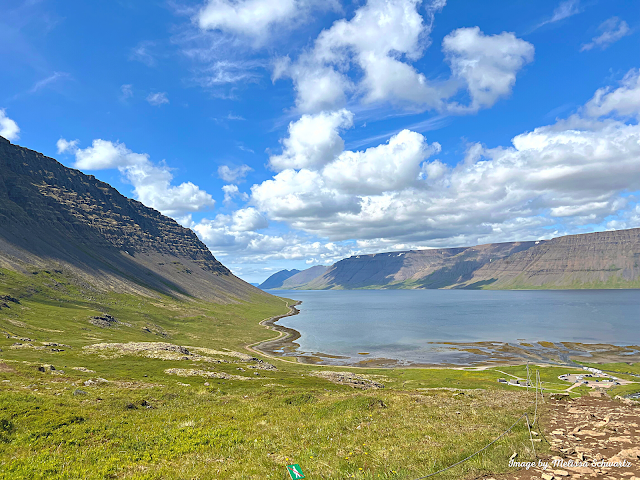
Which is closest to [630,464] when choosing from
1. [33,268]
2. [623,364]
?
[623,364]

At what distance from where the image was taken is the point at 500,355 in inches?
4779

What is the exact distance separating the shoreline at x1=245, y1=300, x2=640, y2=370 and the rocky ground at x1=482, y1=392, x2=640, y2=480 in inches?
3292

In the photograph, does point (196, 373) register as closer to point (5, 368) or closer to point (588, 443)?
point (5, 368)

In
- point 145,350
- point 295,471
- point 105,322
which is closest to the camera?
point 295,471

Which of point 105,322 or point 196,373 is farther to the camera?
point 105,322

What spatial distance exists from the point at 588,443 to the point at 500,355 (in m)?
116

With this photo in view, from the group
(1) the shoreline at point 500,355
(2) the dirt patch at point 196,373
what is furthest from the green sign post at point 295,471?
(1) the shoreline at point 500,355

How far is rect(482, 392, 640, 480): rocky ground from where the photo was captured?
52.0 feet

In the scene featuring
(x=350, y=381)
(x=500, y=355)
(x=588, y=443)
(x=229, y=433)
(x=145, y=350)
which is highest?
(x=588, y=443)

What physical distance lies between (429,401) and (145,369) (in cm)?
5598

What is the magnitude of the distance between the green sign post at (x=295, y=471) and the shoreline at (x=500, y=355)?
313 feet

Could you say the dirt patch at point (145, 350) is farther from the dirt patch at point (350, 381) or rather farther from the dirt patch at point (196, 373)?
the dirt patch at point (350, 381)

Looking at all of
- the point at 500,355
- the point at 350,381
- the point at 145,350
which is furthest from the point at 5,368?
the point at 500,355

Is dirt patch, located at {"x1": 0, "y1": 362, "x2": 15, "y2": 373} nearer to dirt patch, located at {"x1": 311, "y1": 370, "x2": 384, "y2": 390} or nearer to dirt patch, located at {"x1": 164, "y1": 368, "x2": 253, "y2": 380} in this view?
dirt patch, located at {"x1": 164, "y1": 368, "x2": 253, "y2": 380}
